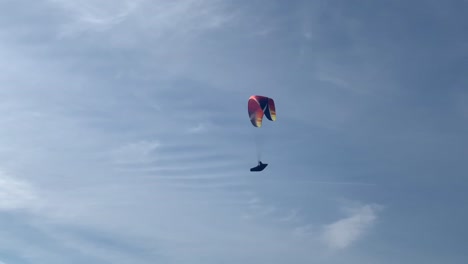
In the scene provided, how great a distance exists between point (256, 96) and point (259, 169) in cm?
1163

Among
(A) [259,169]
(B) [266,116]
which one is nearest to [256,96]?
(B) [266,116]

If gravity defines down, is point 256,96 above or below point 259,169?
above

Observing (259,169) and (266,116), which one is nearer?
(259,169)

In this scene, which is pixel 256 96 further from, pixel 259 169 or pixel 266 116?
pixel 259 169

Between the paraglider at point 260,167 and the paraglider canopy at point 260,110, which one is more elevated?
the paraglider canopy at point 260,110

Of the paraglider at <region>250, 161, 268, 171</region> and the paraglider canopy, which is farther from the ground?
the paraglider canopy

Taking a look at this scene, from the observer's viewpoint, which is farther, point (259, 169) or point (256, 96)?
point (256, 96)

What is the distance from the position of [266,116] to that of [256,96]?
11.7 feet

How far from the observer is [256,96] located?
184 ft

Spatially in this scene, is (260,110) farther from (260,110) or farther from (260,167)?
(260,167)

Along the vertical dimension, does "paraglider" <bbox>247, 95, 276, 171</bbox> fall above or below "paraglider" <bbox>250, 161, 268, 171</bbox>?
above

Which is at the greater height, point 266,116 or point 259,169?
point 266,116

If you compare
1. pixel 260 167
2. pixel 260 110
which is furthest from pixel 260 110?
pixel 260 167

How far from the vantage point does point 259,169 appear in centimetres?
5000
